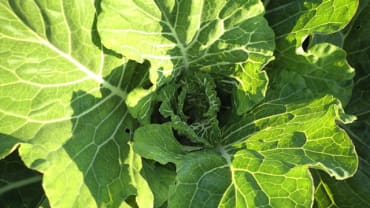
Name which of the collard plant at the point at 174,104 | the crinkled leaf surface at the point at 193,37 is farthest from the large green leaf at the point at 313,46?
the crinkled leaf surface at the point at 193,37

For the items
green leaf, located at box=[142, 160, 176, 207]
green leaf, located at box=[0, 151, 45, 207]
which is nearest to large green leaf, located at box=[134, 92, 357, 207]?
green leaf, located at box=[142, 160, 176, 207]

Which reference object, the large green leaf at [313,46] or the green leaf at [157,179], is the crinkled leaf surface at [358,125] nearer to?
the large green leaf at [313,46]

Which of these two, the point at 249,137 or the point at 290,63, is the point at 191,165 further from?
Answer: the point at 290,63

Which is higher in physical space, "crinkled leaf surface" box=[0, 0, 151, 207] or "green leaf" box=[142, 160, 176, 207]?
"crinkled leaf surface" box=[0, 0, 151, 207]

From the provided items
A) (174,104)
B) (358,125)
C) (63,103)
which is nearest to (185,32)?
(174,104)

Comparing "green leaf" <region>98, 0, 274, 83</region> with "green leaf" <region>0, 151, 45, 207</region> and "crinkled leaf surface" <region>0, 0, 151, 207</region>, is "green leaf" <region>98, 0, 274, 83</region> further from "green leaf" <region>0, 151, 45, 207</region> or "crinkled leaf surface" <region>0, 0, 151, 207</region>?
"green leaf" <region>0, 151, 45, 207</region>

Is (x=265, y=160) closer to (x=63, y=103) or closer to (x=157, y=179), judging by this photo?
(x=157, y=179)

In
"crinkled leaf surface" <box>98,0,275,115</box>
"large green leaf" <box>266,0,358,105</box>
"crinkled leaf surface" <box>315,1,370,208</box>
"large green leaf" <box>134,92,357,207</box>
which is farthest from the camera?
"crinkled leaf surface" <box>315,1,370,208</box>
